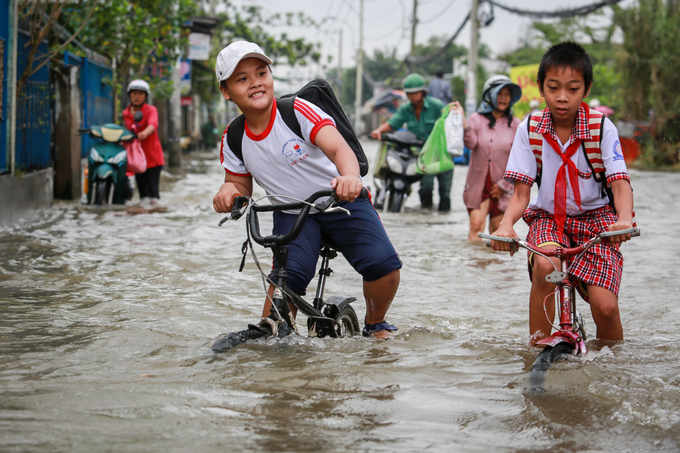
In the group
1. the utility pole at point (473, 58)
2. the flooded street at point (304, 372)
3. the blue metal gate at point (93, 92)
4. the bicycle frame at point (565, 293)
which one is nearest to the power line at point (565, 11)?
the utility pole at point (473, 58)

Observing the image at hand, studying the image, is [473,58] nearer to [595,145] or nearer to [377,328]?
[377,328]

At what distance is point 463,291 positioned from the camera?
20.8 ft

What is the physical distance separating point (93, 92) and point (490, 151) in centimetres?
890

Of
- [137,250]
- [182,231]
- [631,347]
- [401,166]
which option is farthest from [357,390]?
[401,166]

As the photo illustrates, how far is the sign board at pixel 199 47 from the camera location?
22766 mm

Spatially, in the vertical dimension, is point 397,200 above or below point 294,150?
below

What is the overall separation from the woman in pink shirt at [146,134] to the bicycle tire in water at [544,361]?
8570 millimetres

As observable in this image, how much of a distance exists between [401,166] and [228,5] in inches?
884

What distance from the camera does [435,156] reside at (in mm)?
10195

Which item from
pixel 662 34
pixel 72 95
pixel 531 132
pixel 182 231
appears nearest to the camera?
pixel 531 132

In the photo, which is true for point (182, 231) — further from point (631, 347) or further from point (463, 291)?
point (631, 347)

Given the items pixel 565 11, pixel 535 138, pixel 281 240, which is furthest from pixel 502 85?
pixel 565 11

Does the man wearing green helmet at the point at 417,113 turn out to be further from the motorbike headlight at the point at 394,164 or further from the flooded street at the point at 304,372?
the flooded street at the point at 304,372

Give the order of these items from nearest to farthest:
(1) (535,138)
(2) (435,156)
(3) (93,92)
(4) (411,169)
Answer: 1. (1) (535,138)
2. (2) (435,156)
3. (4) (411,169)
4. (3) (93,92)
